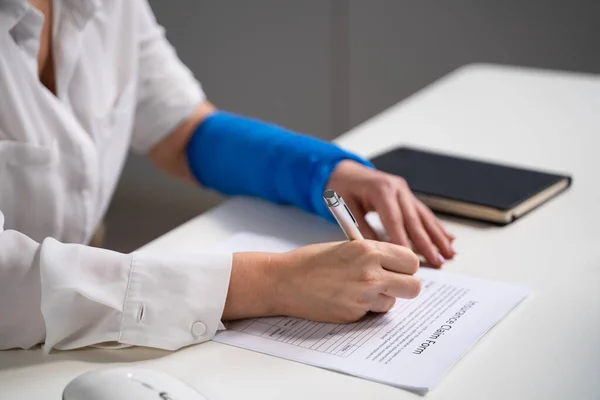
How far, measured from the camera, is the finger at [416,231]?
978 millimetres

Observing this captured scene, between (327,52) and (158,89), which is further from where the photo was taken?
(327,52)

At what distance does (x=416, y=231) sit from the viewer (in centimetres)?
100

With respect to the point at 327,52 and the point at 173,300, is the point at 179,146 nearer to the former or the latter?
the point at 173,300

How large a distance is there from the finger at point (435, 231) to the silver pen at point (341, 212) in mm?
171

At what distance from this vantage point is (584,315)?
2.78ft

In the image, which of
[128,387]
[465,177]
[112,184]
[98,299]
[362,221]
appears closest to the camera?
[128,387]

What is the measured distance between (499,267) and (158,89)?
0.64 meters

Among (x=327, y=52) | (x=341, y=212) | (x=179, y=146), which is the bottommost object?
(x=327, y=52)

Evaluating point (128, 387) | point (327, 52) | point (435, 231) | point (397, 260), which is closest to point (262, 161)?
point (435, 231)

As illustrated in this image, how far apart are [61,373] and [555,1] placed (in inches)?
82.5

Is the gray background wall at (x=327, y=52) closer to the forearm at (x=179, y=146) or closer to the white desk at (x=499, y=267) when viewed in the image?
the white desk at (x=499, y=267)

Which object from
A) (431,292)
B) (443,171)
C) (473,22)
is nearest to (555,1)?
(473,22)

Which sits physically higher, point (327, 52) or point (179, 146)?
point (179, 146)

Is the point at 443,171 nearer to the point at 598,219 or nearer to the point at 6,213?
the point at 598,219
